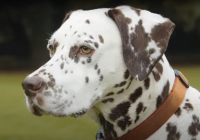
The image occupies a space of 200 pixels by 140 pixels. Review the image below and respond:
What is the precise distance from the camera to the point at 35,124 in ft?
28.5

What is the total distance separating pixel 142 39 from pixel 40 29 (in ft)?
24.7

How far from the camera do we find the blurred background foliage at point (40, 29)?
1013 centimetres

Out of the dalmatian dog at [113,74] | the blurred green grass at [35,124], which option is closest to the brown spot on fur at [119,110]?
the dalmatian dog at [113,74]

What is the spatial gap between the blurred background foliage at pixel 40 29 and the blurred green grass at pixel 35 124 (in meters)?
0.39

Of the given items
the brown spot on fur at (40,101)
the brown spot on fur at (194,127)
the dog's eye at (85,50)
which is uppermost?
the dog's eye at (85,50)

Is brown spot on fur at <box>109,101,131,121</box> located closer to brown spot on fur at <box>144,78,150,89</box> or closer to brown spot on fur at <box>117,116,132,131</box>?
brown spot on fur at <box>117,116,132,131</box>

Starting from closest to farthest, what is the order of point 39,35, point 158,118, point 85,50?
point 85,50, point 158,118, point 39,35

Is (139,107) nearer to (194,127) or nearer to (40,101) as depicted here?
(194,127)

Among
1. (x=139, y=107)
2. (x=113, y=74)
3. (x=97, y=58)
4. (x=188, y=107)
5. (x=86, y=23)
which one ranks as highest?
(x=86, y=23)

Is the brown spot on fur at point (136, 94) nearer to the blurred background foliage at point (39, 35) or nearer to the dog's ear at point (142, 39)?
the dog's ear at point (142, 39)

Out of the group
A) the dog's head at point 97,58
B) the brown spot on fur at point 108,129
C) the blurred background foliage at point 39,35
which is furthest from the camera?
the blurred background foliage at point 39,35

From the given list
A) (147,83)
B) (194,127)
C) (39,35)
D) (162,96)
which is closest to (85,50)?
(147,83)

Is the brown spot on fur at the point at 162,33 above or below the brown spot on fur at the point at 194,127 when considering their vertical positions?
above

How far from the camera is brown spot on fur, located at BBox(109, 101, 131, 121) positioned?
3.05 meters
